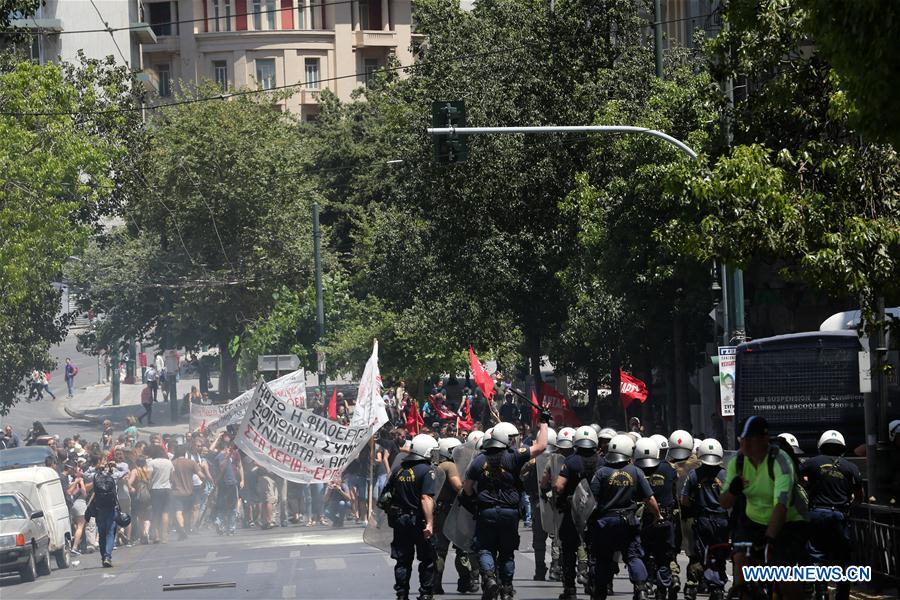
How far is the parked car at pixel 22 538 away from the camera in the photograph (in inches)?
841

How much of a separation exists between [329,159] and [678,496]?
49.5 meters

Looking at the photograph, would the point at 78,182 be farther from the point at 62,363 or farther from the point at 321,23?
the point at 321,23

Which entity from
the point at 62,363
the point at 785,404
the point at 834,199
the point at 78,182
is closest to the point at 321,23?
the point at 62,363

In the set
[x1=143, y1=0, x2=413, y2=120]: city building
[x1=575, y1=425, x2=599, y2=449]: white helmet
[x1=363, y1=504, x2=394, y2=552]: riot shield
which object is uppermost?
[x1=143, y1=0, x2=413, y2=120]: city building

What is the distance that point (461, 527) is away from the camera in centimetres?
1566

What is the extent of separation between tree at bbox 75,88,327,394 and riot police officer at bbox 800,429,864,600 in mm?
40933

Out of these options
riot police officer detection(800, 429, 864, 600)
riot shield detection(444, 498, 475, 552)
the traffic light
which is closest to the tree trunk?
the traffic light

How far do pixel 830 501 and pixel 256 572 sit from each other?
892cm

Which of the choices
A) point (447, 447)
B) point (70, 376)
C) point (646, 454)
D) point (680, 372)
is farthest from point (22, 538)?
point (70, 376)

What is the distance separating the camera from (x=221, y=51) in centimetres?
8712

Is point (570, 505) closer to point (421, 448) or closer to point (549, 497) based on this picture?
point (421, 448)

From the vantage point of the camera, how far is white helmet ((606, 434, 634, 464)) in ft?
46.2

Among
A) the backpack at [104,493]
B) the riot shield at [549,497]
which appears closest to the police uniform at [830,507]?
the riot shield at [549,497]

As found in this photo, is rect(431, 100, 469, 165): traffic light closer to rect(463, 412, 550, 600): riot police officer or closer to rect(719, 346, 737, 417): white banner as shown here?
rect(719, 346, 737, 417): white banner
